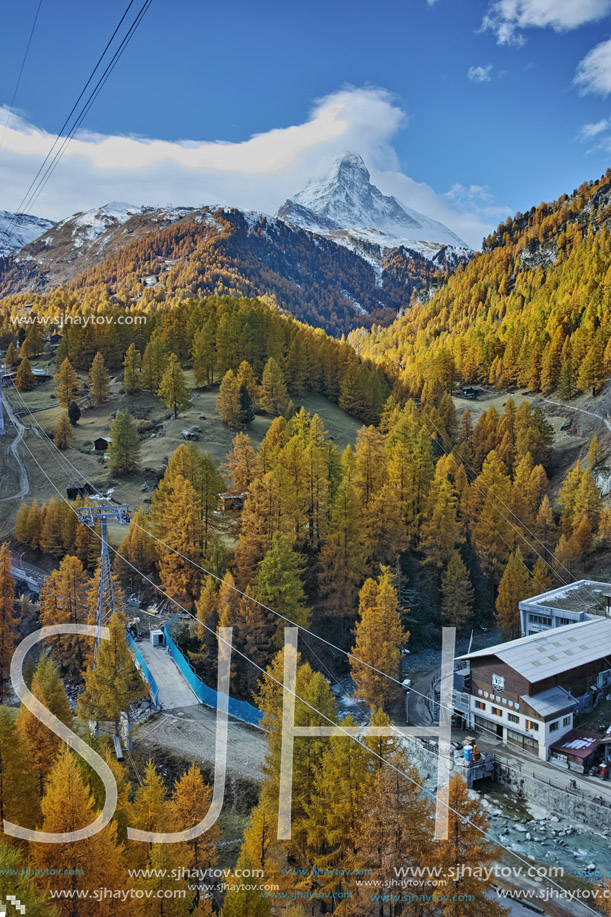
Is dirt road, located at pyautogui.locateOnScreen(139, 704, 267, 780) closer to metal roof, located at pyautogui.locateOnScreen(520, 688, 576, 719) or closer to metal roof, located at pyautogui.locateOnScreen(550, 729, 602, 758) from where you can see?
metal roof, located at pyautogui.locateOnScreen(520, 688, 576, 719)

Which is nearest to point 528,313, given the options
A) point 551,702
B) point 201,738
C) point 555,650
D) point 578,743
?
point 555,650

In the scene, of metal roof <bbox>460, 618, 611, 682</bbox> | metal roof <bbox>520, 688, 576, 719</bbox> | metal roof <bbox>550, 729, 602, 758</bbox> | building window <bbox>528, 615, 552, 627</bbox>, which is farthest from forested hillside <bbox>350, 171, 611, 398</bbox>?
metal roof <bbox>550, 729, 602, 758</bbox>

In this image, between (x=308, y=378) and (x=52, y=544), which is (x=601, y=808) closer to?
(x=52, y=544)

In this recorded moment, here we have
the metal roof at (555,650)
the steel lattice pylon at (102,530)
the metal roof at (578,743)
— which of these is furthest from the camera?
the metal roof at (555,650)

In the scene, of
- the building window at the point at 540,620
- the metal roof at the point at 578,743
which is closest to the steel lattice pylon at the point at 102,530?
the metal roof at the point at 578,743

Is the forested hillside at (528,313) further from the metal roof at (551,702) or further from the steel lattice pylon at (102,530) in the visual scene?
the steel lattice pylon at (102,530)

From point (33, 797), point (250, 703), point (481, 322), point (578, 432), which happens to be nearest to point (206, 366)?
point (578, 432)
